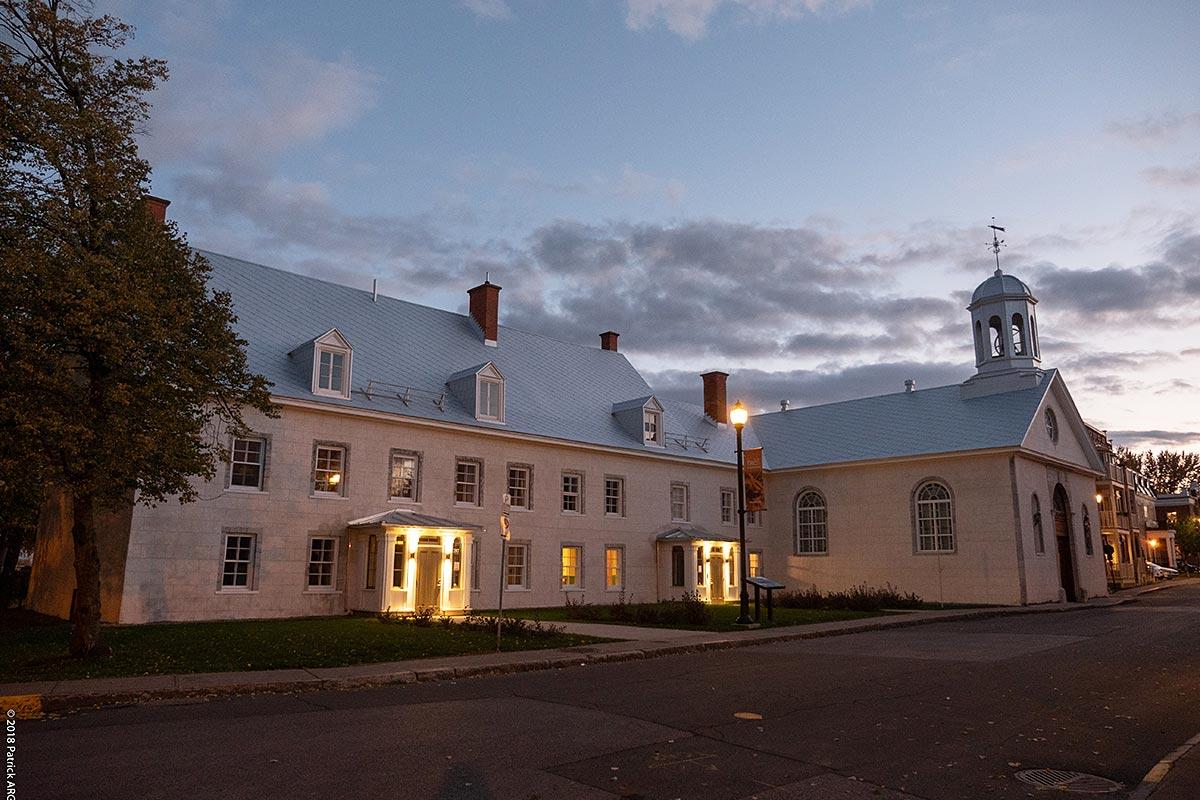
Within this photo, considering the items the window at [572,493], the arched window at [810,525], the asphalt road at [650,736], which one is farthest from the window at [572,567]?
the asphalt road at [650,736]

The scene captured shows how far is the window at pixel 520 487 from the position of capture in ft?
98.5

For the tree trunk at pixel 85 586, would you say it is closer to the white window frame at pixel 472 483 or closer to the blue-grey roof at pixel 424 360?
the blue-grey roof at pixel 424 360

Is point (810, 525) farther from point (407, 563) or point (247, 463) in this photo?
point (247, 463)

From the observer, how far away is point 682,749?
777cm

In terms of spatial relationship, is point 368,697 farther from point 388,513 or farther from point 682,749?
point 388,513

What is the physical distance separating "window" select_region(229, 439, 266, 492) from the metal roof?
3.06 meters

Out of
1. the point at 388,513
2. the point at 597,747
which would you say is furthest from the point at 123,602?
the point at 597,747

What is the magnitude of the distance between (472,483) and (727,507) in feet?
49.2

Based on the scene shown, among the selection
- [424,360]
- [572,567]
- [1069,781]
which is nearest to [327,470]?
[424,360]

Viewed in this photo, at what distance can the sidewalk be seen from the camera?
32.9 ft

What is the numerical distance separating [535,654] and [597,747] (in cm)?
722

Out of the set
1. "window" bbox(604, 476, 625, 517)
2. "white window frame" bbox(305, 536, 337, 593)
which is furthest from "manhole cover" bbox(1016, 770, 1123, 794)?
"window" bbox(604, 476, 625, 517)

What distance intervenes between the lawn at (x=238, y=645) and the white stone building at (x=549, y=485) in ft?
9.34

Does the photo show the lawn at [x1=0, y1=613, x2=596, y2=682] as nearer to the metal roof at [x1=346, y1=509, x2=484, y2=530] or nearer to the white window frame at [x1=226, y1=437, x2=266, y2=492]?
the metal roof at [x1=346, y1=509, x2=484, y2=530]
